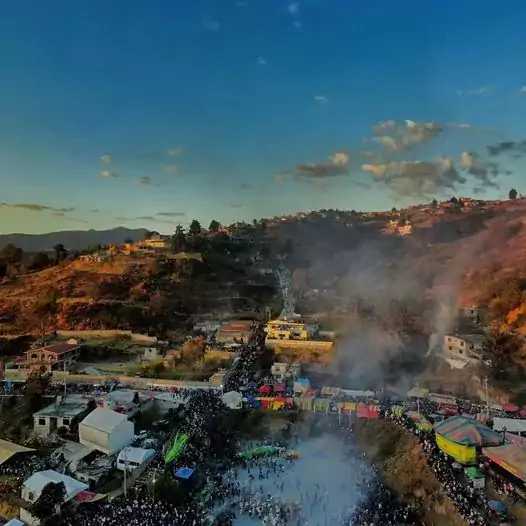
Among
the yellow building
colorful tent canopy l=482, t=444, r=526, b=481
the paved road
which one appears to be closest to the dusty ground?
colorful tent canopy l=482, t=444, r=526, b=481

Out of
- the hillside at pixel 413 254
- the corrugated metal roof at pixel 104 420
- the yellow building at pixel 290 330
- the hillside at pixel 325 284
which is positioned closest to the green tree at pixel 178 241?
the hillside at pixel 325 284

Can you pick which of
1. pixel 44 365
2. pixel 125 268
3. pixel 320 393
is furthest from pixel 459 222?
pixel 44 365

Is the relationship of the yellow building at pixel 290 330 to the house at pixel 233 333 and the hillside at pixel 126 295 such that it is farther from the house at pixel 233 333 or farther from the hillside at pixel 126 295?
the hillside at pixel 126 295

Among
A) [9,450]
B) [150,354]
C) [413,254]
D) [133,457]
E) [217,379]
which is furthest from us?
[413,254]

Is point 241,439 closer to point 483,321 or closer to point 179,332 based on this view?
point 179,332

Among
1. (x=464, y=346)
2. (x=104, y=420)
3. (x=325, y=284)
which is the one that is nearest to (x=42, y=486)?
(x=104, y=420)

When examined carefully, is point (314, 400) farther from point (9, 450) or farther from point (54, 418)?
point (9, 450)
